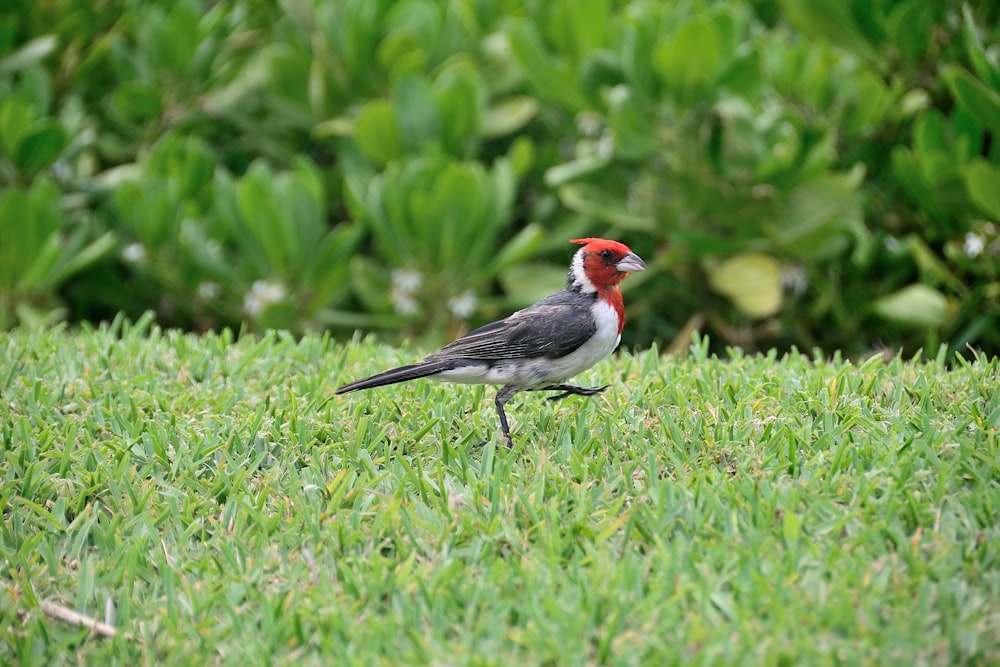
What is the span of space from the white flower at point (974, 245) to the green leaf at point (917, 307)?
28 cm

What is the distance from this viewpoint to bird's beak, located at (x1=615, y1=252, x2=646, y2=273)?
13.7 ft

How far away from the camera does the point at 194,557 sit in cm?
335

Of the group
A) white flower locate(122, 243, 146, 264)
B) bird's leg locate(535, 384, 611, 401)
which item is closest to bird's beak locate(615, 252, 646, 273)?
bird's leg locate(535, 384, 611, 401)

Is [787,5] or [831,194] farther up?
[787,5]

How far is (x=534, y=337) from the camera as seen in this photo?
13.2 ft

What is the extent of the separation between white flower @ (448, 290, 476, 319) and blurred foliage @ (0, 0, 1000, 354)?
0.03 feet

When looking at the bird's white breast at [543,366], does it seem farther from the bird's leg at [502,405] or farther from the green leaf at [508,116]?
the green leaf at [508,116]

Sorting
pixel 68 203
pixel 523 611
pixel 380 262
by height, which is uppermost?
pixel 523 611

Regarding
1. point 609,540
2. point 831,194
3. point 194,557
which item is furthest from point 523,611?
point 831,194

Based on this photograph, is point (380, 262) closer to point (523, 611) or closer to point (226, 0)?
point (226, 0)

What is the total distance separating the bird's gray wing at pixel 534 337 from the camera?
13.2 ft

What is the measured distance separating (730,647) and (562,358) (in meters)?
1.51

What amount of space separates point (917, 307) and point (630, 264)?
102 inches

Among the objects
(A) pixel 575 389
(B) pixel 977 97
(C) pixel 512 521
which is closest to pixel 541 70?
(B) pixel 977 97
